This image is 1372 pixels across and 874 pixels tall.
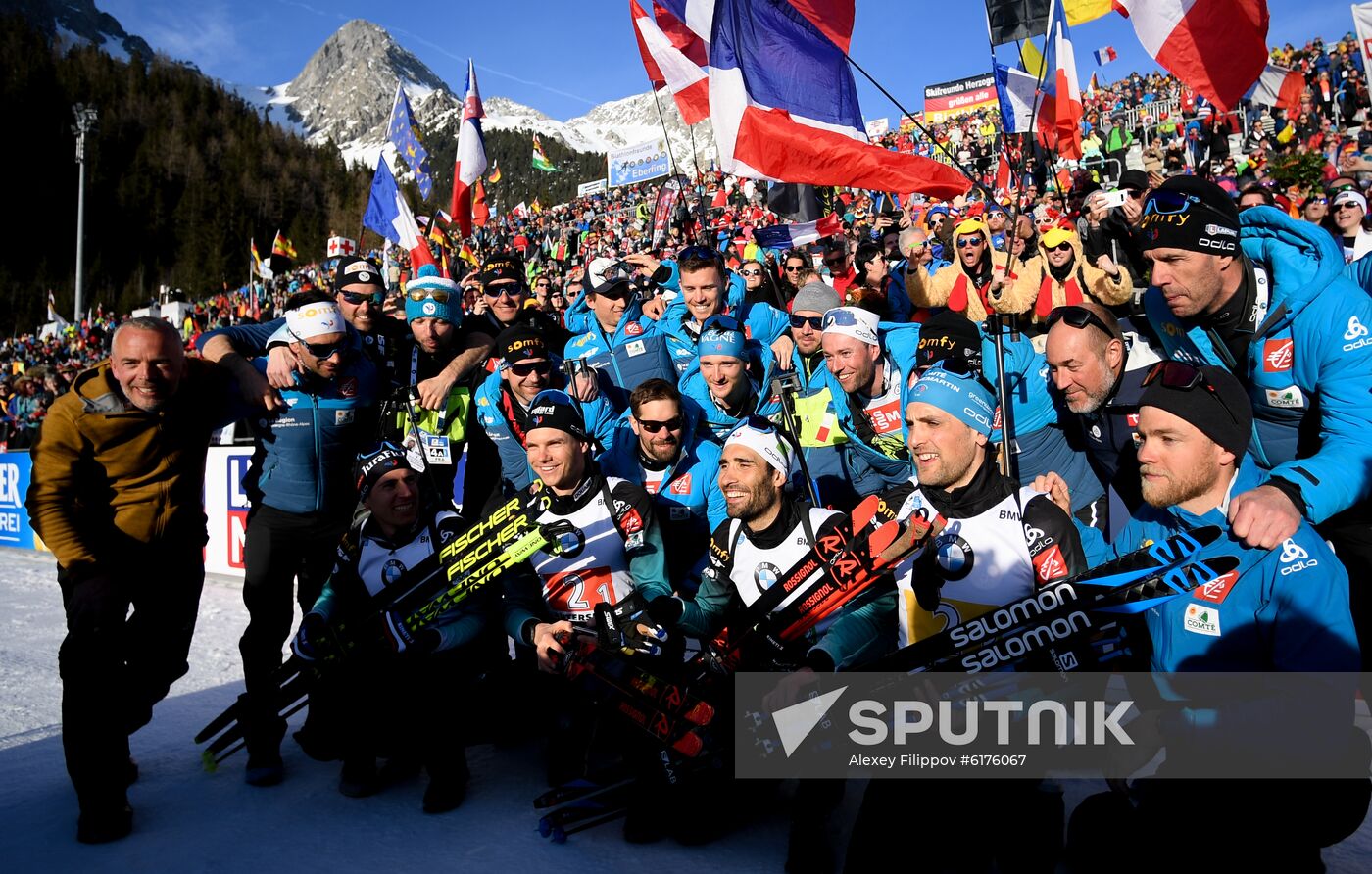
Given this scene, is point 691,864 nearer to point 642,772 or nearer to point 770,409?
point 642,772

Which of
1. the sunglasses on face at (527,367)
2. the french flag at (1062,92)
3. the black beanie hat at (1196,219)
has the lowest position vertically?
the sunglasses on face at (527,367)

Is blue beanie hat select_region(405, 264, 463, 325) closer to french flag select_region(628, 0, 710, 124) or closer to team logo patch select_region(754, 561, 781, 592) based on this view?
french flag select_region(628, 0, 710, 124)

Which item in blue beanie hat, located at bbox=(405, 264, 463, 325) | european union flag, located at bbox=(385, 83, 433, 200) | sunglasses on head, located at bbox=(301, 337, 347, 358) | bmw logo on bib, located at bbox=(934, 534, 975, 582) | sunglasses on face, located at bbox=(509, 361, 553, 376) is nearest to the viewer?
bmw logo on bib, located at bbox=(934, 534, 975, 582)

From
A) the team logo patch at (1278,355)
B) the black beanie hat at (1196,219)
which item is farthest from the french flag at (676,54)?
the team logo patch at (1278,355)

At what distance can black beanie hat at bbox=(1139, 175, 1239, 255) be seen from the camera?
10.5ft

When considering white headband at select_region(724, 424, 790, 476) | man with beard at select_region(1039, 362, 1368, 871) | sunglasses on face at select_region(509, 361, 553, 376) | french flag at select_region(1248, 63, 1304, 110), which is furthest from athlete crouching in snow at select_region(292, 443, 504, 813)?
french flag at select_region(1248, 63, 1304, 110)

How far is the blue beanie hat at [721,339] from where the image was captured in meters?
4.89

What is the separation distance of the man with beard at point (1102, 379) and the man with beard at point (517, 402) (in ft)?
8.65

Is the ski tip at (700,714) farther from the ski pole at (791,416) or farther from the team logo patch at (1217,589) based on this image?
the team logo patch at (1217,589)

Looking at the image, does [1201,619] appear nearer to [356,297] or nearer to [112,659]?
[112,659]

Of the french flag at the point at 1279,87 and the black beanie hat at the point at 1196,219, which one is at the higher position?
the french flag at the point at 1279,87

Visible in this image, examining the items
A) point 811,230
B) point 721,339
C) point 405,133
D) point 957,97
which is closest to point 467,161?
point 405,133

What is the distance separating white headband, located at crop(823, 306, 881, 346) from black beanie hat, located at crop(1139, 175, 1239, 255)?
150 centimetres

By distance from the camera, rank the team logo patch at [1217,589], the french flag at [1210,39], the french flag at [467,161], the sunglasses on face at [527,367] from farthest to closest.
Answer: the french flag at [467,161]
the sunglasses on face at [527,367]
the french flag at [1210,39]
the team logo patch at [1217,589]
